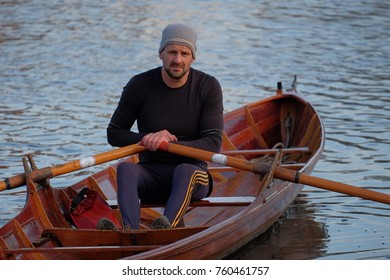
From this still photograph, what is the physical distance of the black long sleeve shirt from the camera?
8.38m

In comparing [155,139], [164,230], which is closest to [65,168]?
[155,139]

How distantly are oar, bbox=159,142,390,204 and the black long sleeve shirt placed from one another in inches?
7.3

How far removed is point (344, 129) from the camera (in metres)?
14.2

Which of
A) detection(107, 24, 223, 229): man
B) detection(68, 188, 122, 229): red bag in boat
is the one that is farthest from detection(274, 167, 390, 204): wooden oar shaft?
detection(68, 188, 122, 229): red bag in boat

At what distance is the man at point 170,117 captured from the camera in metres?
8.18

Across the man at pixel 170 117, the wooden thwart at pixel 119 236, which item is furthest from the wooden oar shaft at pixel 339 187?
the wooden thwart at pixel 119 236

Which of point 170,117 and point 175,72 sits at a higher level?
point 175,72

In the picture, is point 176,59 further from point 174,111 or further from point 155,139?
point 155,139

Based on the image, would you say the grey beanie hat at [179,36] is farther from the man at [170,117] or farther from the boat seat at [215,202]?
the boat seat at [215,202]

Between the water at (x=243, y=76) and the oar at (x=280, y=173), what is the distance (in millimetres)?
891

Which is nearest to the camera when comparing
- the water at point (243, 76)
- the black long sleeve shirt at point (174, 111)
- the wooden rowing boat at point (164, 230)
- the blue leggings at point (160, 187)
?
the wooden rowing boat at point (164, 230)

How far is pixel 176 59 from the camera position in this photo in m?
8.16

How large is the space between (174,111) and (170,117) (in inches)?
2.5

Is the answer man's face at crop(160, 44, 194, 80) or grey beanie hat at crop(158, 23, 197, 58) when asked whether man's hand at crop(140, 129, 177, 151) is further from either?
grey beanie hat at crop(158, 23, 197, 58)
